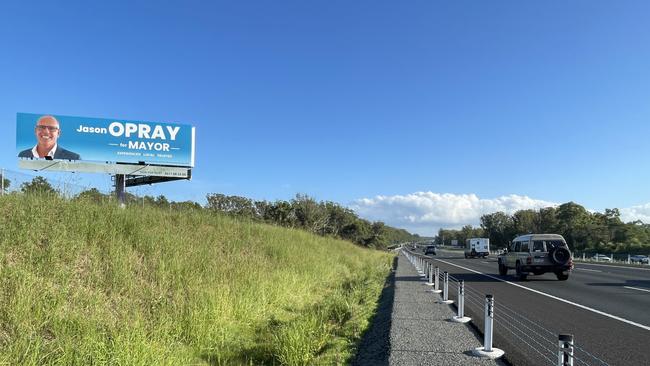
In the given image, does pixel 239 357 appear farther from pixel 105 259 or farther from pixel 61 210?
pixel 61 210

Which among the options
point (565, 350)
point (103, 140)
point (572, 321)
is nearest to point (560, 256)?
point (572, 321)

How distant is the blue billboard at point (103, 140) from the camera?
25.9m

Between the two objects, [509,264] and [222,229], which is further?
[509,264]

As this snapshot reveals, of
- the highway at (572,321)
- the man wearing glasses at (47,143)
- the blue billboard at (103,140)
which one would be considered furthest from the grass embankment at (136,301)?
the man wearing glasses at (47,143)

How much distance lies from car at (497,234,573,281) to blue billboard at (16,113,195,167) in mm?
18954

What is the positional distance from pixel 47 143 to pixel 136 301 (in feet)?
70.1

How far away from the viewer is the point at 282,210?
168 ft

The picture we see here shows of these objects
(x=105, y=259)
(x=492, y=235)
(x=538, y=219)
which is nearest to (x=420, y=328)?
(x=105, y=259)

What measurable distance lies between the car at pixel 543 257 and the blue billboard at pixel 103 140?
62.2ft

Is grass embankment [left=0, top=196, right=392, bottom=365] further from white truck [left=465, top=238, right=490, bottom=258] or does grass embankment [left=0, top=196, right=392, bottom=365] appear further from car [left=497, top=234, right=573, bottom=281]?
white truck [left=465, top=238, right=490, bottom=258]

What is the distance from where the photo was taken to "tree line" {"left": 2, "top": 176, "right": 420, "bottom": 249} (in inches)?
470

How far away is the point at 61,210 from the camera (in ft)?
31.5

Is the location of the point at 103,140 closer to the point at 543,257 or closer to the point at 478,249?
the point at 543,257

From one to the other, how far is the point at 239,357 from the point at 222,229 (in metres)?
8.14
